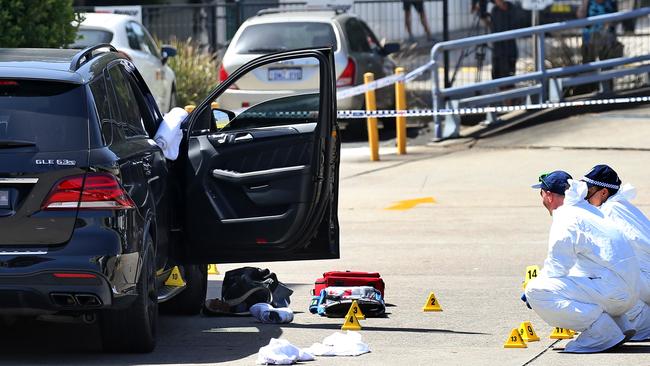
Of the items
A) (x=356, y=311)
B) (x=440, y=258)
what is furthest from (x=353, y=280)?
(x=440, y=258)

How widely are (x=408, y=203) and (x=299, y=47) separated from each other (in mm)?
5958

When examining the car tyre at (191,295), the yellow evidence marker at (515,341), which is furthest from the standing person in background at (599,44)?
the yellow evidence marker at (515,341)

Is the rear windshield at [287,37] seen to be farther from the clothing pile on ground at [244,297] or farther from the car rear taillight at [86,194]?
the car rear taillight at [86,194]

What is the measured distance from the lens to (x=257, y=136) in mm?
8438

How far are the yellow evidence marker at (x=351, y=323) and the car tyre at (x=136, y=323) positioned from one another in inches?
51.1

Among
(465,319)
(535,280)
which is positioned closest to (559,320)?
(535,280)

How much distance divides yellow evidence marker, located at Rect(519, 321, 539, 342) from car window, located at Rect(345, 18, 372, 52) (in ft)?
40.1

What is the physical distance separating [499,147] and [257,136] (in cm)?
1028

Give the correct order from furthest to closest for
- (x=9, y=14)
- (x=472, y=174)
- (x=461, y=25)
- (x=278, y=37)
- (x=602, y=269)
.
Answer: (x=461, y=25) < (x=278, y=37) < (x=472, y=174) < (x=9, y=14) < (x=602, y=269)

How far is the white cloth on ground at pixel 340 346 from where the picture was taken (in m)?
7.67

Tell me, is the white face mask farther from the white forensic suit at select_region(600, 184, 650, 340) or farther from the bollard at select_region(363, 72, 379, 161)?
the bollard at select_region(363, 72, 379, 161)

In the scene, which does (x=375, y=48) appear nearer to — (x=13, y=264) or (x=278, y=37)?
(x=278, y=37)

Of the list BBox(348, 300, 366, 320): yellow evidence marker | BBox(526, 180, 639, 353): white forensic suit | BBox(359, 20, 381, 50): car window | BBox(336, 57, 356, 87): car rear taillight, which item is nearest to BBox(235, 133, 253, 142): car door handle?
BBox(348, 300, 366, 320): yellow evidence marker

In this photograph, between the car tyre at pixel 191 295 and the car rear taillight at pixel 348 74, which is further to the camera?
the car rear taillight at pixel 348 74
